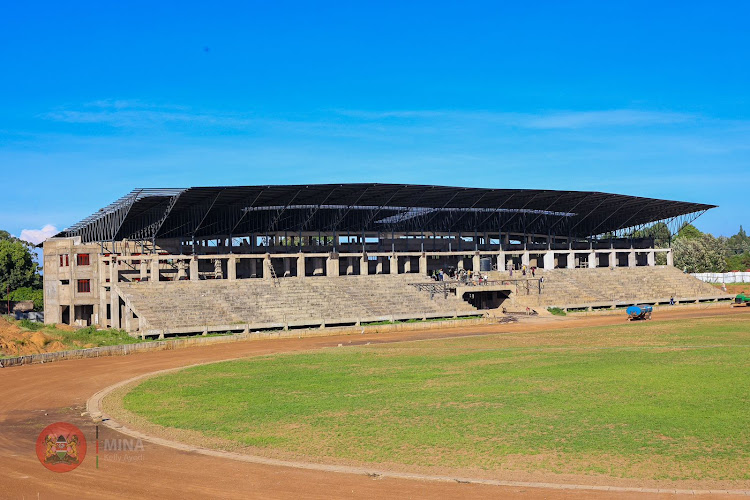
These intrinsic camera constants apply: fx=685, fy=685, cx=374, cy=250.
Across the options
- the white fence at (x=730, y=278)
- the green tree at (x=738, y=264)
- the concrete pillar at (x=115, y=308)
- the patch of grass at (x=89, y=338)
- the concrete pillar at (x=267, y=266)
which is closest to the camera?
the patch of grass at (x=89, y=338)

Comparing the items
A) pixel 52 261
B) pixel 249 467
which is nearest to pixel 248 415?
pixel 249 467

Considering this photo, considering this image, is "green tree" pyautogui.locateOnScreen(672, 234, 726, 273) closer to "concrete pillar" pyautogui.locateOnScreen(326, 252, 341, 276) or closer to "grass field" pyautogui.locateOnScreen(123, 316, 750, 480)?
"concrete pillar" pyautogui.locateOnScreen(326, 252, 341, 276)

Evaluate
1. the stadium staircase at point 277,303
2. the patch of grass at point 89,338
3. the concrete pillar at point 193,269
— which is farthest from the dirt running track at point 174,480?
the concrete pillar at point 193,269

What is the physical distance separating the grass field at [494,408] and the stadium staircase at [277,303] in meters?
18.4

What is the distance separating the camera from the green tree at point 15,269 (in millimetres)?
101938

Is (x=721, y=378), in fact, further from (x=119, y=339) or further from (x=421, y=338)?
(x=119, y=339)

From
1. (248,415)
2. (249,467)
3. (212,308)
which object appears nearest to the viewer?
(249,467)

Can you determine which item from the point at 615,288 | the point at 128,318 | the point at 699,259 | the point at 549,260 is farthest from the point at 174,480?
the point at 699,259

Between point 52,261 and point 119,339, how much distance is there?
24657 millimetres

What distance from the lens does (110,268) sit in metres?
64.1

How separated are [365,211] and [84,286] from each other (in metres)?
32.3

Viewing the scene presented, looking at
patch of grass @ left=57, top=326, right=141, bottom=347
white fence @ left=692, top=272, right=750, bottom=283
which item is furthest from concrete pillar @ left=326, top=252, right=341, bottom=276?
white fence @ left=692, top=272, right=750, bottom=283

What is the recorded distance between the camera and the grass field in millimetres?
17750

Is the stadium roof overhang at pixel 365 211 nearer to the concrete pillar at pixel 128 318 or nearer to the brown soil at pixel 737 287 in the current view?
the concrete pillar at pixel 128 318
